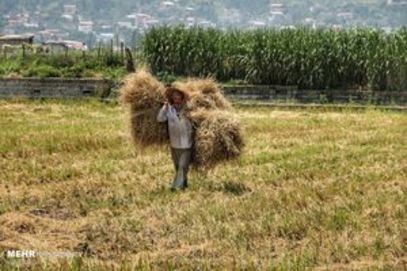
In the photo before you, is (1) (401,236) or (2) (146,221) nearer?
(1) (401,236)

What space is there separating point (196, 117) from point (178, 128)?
288 millimetres

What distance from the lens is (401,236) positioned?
27.9 ft

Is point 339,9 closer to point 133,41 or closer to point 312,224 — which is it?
point 133,41

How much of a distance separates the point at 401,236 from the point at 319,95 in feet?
66.8

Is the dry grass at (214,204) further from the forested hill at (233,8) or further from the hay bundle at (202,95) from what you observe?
the forested hill at (233,8)

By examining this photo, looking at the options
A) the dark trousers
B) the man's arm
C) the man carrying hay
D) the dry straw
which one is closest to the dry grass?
the dark trousers

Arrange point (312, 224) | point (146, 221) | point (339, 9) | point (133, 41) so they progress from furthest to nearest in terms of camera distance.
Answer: point (339, 9)
point (133, 41)
point (146, 221)
point (312, 224)

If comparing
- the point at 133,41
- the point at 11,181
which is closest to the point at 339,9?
the point at 133,41

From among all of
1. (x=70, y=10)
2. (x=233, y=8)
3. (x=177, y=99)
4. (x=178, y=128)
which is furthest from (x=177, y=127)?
(x=233, y=8)

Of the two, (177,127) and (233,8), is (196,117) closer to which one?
(177,127)

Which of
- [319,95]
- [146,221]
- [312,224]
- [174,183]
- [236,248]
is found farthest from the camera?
[319,95]

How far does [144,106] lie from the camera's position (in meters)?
12.8

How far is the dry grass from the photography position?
802 centimetres

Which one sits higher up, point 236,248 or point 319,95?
point 236,248
